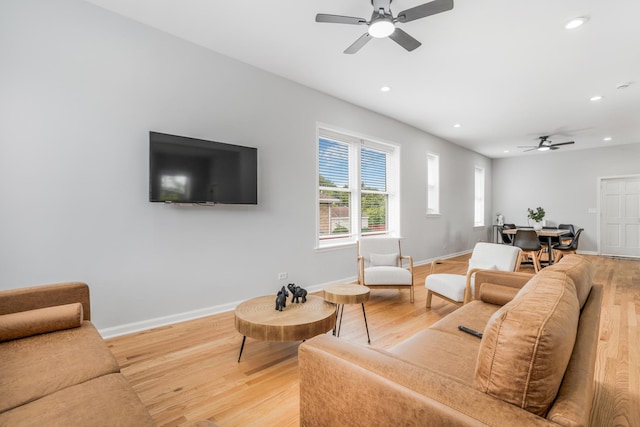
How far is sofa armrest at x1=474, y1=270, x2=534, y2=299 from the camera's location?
2333 mm

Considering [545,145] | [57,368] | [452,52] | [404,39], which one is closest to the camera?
[57,368]

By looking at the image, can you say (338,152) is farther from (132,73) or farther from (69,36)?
(69,36)

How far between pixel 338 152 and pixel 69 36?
342 centimetres

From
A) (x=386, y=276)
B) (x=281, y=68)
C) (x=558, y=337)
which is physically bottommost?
(x=386, y=276)

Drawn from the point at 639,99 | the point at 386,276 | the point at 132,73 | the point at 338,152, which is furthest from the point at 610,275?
the point at 132,73

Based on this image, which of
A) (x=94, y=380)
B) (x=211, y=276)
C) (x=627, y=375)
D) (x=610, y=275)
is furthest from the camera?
(x=610, y=275)

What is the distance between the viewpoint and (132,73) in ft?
9.29

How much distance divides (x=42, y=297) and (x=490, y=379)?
8.19 ft

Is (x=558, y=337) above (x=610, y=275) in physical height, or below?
above

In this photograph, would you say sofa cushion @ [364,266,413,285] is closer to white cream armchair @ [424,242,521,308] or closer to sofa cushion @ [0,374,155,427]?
white cream armchair @ [424,242,521,308]

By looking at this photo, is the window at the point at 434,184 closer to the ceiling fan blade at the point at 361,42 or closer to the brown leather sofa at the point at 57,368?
the ceiling fan blade at the point at 361,42

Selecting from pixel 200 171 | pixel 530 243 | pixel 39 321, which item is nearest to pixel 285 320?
pixel 39 321

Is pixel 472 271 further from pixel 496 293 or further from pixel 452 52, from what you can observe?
pixel 452 52

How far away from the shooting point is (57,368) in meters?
1.34
